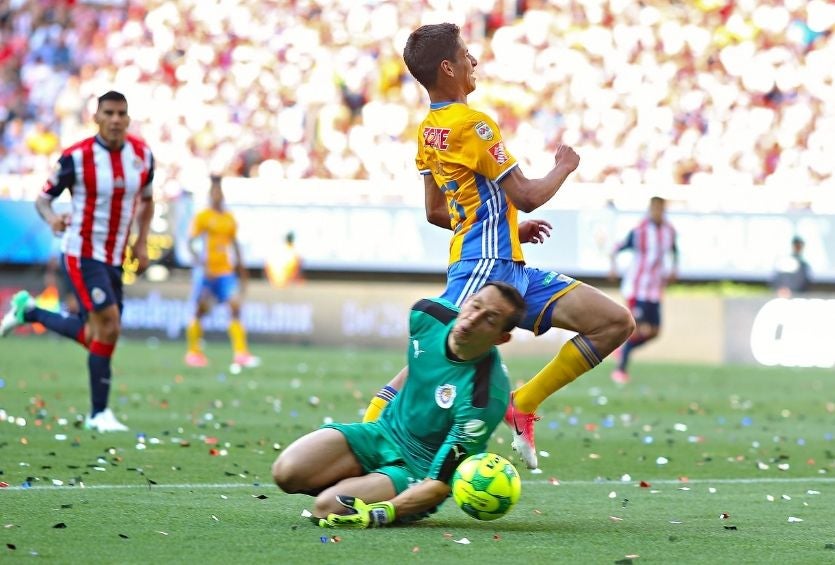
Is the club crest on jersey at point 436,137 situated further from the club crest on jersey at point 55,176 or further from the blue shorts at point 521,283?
the club crest on jersey at point 55,176

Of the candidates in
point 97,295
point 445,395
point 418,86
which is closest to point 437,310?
point 445,395

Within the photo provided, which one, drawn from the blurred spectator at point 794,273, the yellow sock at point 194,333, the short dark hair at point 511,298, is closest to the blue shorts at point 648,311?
the yellow sock at point 194,333

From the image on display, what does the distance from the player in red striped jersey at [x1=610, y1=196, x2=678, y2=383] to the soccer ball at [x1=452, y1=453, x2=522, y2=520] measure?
12.0 metres

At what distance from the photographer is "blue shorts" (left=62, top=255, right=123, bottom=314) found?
33.0ft

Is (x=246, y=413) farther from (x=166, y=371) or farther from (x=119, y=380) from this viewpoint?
(x=166, y=371)

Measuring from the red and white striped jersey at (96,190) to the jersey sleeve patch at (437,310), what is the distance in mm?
4692

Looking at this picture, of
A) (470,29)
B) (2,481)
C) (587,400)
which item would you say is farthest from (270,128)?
(2,481)

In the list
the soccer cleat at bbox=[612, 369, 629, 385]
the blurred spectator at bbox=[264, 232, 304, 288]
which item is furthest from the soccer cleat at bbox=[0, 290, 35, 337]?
the blurred spectator at bbox=[264, 232, 304, 288]

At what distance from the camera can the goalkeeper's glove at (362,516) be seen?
5871 millimetres

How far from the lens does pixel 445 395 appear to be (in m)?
5.93

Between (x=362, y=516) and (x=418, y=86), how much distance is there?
19.9m

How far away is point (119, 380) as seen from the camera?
15.5 m

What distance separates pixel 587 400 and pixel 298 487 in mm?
8881

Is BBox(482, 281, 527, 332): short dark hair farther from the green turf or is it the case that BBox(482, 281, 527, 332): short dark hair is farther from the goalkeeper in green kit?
the green turf
